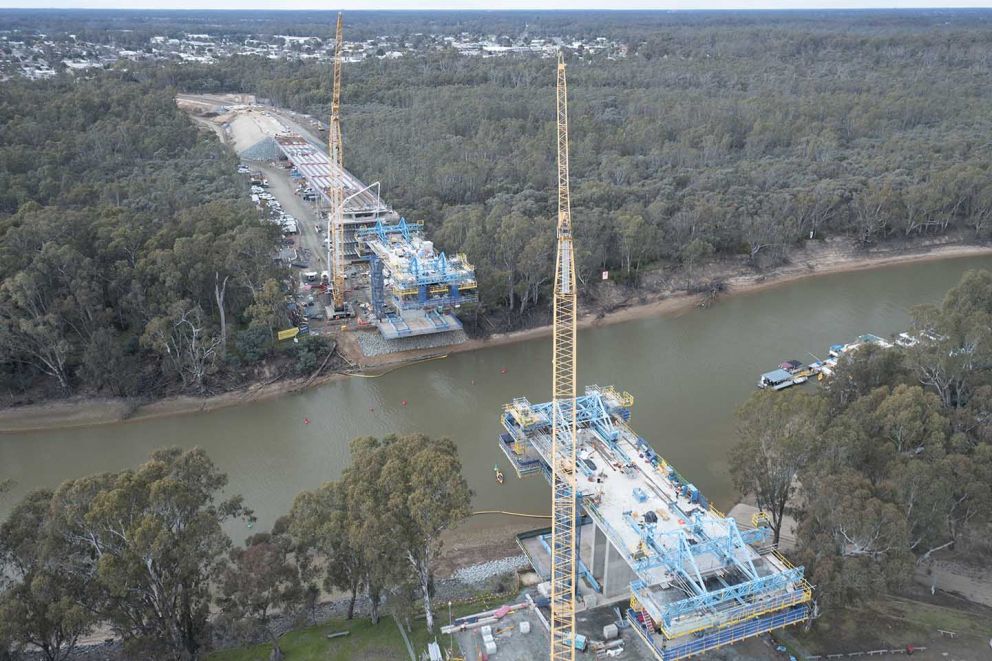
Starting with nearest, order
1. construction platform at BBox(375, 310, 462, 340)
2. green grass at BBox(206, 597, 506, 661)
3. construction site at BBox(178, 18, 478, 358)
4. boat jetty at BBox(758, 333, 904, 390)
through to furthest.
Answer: green grass at BBox(206, 597, 506, 661), boat jetty at BBox(758, 333, 904, 390), construction platform at BBox(375, 310, 462, 340), construction site at BBox(178, 18, 478, 358)

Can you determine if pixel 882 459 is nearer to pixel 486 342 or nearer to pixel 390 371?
pixel 486 342

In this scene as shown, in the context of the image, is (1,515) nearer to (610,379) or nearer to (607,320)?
(610,379)

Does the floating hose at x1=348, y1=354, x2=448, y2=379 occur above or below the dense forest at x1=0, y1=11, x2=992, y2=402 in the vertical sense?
below

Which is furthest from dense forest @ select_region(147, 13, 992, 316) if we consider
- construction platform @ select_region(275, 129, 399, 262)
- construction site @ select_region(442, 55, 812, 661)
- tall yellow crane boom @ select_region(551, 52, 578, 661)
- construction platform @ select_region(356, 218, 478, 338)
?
tall yellow crane boom @ select_region(551, 52, 578, 661)

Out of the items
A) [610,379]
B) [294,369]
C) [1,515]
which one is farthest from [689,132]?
[1,515]

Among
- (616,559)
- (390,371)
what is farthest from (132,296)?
(616,559)

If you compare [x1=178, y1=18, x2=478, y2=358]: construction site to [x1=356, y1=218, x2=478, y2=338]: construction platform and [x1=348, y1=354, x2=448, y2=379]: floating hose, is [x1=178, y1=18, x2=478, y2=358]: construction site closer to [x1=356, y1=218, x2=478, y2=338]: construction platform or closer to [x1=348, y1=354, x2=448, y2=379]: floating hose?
[x1=356, y1=218, x2=478, y2=338]: construction platform
